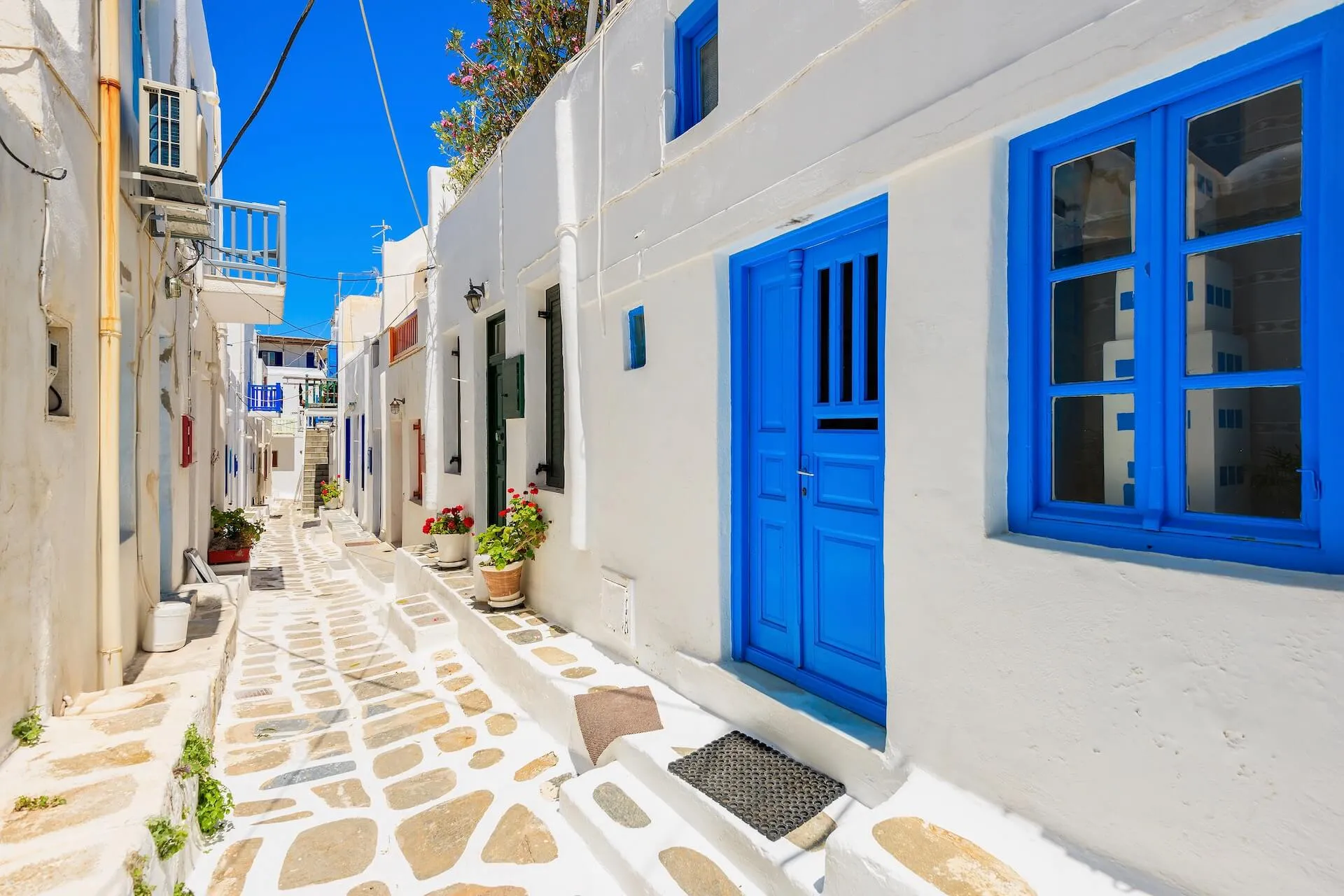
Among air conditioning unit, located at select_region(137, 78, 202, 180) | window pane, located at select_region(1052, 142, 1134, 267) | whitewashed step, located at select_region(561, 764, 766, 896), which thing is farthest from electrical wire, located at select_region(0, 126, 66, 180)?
window pane, located at select_region(1052, 142, 1134, 267)

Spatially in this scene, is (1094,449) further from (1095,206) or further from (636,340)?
(636,340)

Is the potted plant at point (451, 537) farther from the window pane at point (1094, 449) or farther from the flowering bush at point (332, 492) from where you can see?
the flowering bush at point (332, 492)

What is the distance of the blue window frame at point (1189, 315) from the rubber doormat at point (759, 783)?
55.5 inches

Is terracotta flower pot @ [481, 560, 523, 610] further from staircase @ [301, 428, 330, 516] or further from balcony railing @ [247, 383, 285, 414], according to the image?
balcony railing @ [247, 383, 285, 414]

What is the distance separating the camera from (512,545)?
5570 mm

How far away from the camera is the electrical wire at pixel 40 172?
8.39 ft

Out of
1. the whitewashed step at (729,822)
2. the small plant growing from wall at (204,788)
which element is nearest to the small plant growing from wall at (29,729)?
the small plant growing from wall at (204,788)

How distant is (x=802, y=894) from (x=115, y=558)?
3992mm

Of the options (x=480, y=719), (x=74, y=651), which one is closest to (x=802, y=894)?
(x=480, y=719)

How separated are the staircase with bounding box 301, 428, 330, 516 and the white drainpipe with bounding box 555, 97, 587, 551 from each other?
A: 886 inches

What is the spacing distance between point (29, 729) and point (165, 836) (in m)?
0.98

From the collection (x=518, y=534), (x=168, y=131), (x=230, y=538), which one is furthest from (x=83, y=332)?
(x=230, y=538)

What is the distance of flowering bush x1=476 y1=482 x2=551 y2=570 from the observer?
5.51 meters

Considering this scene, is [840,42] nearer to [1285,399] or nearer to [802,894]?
[1285,399]
